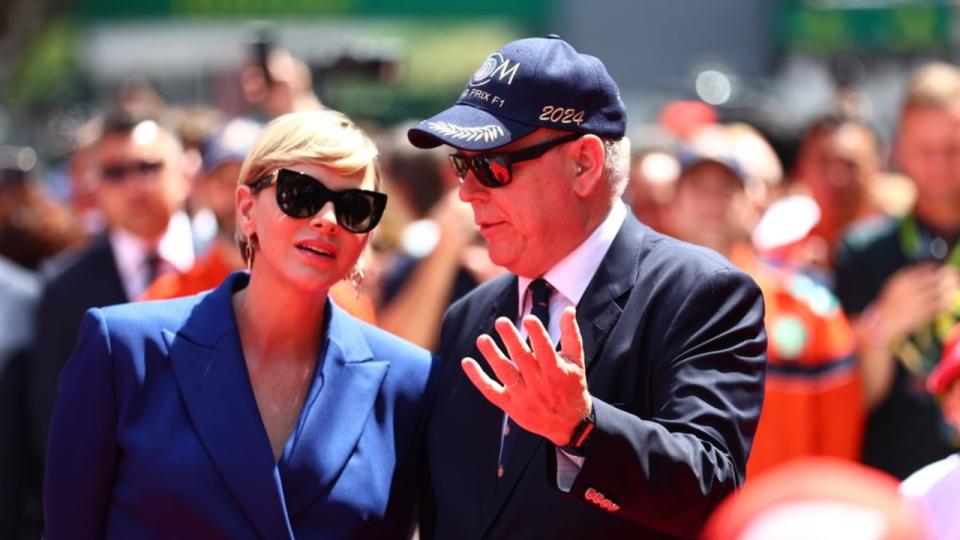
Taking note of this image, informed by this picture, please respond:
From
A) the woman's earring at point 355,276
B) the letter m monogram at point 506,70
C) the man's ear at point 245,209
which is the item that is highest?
the letter m monogram at point 506,70

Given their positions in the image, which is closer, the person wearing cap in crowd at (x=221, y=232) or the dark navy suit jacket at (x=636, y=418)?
the dark navy suit jacket at (x=636, y=418)

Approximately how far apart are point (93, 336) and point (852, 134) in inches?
211

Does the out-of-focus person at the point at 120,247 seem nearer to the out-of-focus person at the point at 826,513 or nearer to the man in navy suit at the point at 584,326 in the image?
the man in navy suit at the point at 584,326

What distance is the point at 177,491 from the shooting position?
3.56m

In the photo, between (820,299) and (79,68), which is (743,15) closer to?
(79,68)

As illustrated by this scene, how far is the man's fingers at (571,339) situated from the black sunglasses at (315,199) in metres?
0.99

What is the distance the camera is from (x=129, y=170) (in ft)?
21.2

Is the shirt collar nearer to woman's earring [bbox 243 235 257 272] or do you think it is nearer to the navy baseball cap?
the navy baseball cap

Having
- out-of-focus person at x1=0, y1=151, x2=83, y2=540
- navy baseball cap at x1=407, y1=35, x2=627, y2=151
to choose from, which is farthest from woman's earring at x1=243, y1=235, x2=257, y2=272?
out-of-focus person at x1=0, y1=151, x2=83, y2=540

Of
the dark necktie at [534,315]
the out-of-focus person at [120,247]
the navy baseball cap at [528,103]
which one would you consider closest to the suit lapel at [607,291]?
the dark necktie at [534,315]

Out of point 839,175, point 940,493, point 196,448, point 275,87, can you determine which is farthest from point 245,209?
point 839,175

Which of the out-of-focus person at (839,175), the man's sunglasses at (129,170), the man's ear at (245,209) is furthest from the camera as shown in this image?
the out-of-focus person at (839,175)

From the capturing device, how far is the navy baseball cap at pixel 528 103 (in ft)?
11.6

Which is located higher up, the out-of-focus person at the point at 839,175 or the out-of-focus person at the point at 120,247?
the out-of-focus person at the point at 120,247
